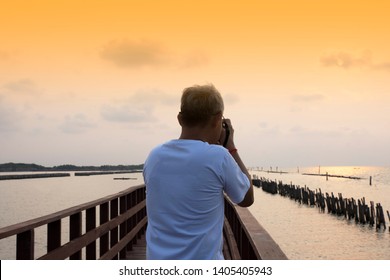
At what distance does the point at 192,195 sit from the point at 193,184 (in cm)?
5

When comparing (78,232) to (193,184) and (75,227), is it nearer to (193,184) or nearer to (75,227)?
(75,227)

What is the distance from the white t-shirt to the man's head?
13 cm

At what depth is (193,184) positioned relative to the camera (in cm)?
207

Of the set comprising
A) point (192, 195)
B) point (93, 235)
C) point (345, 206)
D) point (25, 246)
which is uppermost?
point (192, 195)

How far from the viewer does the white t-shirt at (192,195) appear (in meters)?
2.06

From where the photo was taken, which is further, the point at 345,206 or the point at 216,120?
the point at 345,206

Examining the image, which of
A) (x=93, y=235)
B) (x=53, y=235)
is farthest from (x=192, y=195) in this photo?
(x=93, y=235)

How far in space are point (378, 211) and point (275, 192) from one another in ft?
146

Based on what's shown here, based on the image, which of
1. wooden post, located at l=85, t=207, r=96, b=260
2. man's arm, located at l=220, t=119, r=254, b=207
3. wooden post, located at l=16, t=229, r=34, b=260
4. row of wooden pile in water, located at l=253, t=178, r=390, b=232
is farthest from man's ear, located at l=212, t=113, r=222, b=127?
row of wooden pile in water, located at l=253, t=178, r=390, b=232

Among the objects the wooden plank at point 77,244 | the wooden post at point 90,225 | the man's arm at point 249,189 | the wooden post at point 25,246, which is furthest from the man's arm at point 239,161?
the wooden post at point 90,225

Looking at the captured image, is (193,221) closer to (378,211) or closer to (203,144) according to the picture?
(203,144)

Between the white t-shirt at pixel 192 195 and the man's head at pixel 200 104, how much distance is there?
0.13 meters
